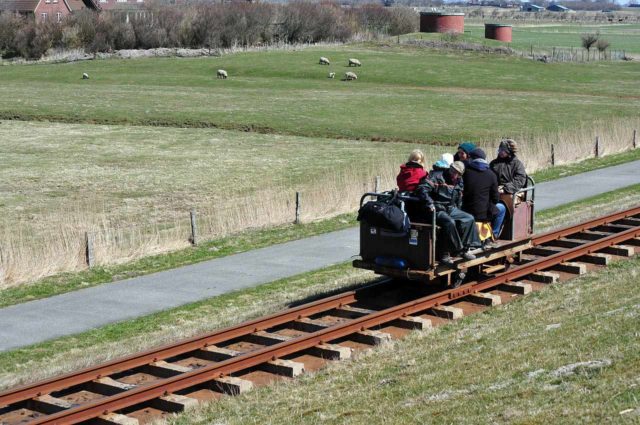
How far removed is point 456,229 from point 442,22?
350 feet

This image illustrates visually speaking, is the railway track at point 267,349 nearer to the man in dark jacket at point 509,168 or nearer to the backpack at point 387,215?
the backpack at point 387,215

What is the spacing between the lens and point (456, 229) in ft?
49.0

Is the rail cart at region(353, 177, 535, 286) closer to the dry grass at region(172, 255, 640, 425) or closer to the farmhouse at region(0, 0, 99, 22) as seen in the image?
the dry grass at region(172, 255, 640, 425)

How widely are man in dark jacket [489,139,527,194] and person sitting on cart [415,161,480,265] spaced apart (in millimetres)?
1739

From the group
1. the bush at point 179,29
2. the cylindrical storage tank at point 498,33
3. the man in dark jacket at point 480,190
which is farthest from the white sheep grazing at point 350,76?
the man in dark jacket at point 480,190

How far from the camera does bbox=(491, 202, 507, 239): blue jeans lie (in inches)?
635

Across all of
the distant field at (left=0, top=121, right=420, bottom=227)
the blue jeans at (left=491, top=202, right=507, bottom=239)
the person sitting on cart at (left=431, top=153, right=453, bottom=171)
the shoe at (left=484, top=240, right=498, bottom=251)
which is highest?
the person sitting on cart at (left=431, top=153, right=453, bottom=171)

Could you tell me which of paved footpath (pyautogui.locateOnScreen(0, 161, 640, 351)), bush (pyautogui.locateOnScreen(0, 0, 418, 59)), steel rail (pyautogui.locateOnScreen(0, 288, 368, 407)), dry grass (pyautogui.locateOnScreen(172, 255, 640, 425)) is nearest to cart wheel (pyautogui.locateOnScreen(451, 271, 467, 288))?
dry grass (pyautogui.locateOnScreen(172, 255, 640, 425))

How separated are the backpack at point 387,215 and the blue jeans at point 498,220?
1.95m

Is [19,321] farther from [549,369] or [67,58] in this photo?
[67,58]

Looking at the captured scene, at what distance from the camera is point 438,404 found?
1030 cm

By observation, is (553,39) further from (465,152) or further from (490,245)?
(490,245)

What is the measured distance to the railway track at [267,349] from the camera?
1141cm

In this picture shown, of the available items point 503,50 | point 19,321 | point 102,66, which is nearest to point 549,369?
point 19,321
